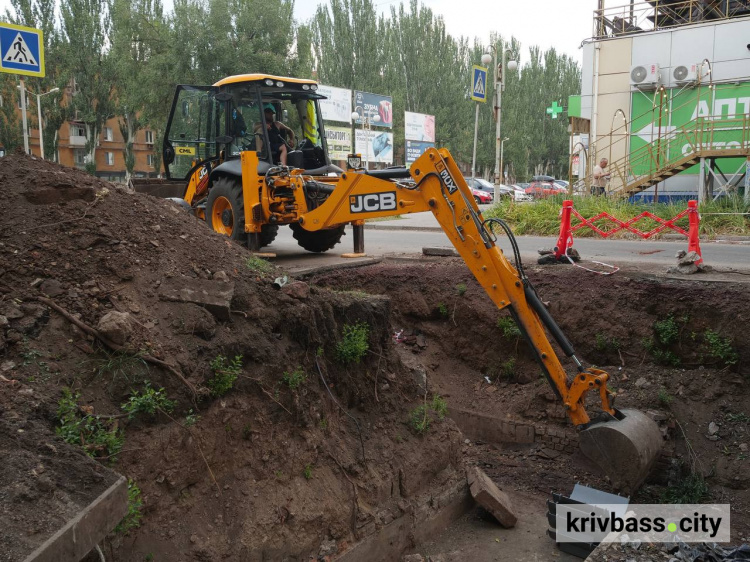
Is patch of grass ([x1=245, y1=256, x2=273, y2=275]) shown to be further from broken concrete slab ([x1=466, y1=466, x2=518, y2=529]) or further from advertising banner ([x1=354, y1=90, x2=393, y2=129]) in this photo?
advertising banner ([x1=354, y1=90, x2=393, y2=129])

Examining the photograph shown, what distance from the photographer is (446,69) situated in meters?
52.8

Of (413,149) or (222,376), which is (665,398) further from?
(413,149)

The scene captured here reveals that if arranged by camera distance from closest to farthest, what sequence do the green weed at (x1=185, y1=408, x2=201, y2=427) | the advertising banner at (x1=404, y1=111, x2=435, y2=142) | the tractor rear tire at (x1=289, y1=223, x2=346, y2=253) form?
1. the green weed at (x1=185, y1=408, x2=201, y2=427)
2. the tractor rear tire at (x1=289, y1=223, x2=346, y2=253)
3. the advertising banner at (x1=404, y1=111, x2=435, y2=142)

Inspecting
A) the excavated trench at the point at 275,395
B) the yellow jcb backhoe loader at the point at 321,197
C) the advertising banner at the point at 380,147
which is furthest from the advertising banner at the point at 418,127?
the excavated trench at the point at 275,395

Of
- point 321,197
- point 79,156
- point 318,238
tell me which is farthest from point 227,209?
point 79,156

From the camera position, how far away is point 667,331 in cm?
798

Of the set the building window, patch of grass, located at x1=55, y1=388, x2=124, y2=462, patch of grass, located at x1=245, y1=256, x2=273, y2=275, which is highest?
the building window

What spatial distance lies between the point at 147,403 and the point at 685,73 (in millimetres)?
23035

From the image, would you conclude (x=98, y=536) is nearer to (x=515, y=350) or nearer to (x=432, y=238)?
(x=515, y=350)

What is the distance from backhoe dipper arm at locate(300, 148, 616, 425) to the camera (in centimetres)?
603

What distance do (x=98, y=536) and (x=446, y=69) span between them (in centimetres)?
5303

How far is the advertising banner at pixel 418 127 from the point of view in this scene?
43.6 m

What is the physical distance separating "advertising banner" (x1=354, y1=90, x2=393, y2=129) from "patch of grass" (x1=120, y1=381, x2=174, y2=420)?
113 ft

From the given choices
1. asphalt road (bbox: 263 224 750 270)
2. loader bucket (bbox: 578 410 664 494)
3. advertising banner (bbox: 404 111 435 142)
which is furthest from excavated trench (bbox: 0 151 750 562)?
advertising banner (bbox: 404 111 435 142)
